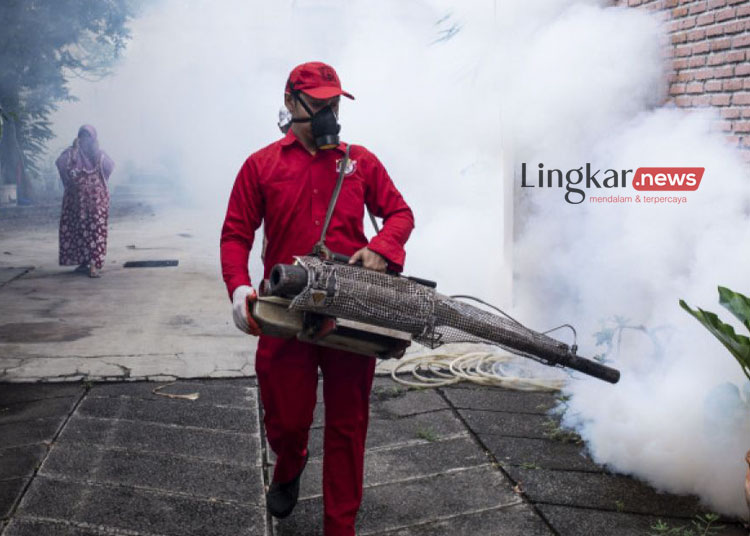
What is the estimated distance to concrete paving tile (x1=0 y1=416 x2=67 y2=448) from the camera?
172 inches

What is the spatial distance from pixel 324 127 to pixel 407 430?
2.19 meters

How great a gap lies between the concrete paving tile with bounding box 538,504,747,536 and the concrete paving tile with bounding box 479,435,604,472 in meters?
0.49

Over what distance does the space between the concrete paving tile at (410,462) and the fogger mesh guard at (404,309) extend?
1227 millimetres

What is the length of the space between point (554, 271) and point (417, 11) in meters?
5.89

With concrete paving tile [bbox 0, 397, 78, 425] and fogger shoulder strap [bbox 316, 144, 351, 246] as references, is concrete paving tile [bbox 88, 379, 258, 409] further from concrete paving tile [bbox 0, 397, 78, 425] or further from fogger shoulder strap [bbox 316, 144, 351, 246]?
fogger shoulder strap [bbox 316, 144, 351, 246]

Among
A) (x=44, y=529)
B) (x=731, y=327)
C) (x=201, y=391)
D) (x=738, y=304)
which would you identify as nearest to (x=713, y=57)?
(x=738, y=304)

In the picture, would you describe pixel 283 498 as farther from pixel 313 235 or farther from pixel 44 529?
pixel 313 235

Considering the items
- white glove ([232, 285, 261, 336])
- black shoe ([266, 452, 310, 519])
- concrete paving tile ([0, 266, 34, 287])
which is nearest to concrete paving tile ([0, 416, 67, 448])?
black shoe ([266, 452, 310, 519])

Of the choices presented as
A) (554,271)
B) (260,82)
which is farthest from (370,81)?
(554,271)

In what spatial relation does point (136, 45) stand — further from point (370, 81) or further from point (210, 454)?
point (210, 454)

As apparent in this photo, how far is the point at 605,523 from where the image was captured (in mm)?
3553

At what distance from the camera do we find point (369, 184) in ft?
10.9

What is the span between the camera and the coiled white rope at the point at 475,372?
215 inches

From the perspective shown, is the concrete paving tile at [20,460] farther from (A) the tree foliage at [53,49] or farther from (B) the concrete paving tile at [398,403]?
(A) the tree foliage at [53,49]
